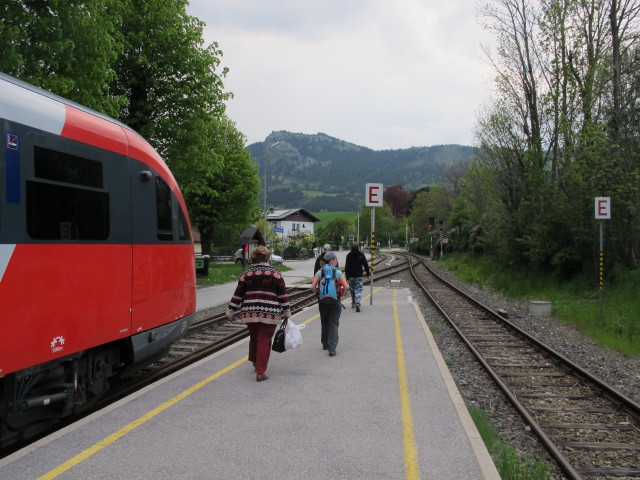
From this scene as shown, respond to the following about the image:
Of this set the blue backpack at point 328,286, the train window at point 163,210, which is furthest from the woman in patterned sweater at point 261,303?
the blue backpack at point 328,286

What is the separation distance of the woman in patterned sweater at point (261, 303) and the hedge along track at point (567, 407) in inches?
122

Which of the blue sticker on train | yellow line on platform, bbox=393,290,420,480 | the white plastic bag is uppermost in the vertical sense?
the blue sticker on train

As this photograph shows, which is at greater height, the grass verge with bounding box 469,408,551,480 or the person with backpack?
the person with backpack

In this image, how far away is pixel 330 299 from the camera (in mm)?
7941

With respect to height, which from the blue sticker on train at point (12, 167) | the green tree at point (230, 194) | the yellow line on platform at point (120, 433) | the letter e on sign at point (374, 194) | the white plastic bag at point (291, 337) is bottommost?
the yellow line on platform at point (120, 433)

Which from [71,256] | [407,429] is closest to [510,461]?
[407,429]

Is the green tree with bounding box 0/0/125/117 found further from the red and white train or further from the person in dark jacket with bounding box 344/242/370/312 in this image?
the person in dark jacket with bounding box 344/242/370/312

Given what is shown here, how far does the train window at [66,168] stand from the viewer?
4582 mm

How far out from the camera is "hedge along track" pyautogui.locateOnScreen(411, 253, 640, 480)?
5000 mm

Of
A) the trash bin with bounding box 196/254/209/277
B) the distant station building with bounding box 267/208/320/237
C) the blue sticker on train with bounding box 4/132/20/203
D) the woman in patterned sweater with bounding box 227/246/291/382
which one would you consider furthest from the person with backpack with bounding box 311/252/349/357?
the distant station building with bounding box 267/208/320/237

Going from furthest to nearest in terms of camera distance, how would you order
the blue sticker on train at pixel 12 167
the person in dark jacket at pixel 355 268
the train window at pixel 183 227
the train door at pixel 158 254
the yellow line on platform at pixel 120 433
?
the person in dark jacket at pixel 355 268, the train window at pixel 183 227, the train door at pixel 158 254, the blue sticker on train at pixel 12 167, the yellow line on platform at pixel 120 433

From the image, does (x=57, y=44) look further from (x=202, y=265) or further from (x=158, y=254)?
(x=202, y=265)

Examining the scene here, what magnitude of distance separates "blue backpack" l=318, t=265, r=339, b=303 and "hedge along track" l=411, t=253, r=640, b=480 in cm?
261

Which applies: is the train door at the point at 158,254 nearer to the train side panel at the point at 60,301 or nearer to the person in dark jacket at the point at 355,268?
the train side panel at the point at 60,301
